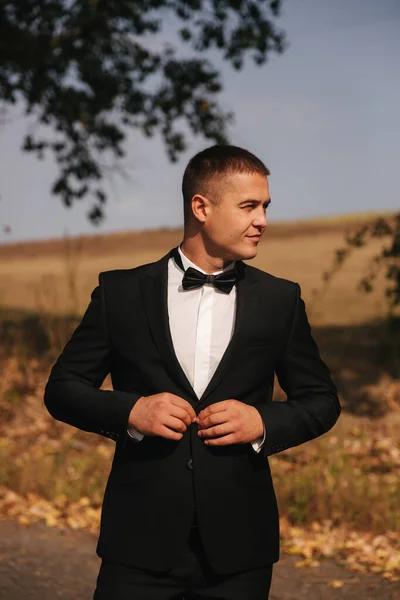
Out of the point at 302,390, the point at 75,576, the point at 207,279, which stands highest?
the point at 207,279

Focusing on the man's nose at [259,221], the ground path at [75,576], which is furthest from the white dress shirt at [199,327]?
the ground path at [75,576]

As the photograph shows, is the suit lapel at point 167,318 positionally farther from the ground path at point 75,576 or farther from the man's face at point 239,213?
the ground path at point 75,576

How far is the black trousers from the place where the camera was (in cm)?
310

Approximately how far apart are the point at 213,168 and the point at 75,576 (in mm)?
3860

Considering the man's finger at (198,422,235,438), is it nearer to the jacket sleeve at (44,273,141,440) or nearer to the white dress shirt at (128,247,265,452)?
the white dress shirt at (128,247,265,452)

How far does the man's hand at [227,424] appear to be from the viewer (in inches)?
117

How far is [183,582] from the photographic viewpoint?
3.12 m

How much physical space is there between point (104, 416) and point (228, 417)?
1.42ft

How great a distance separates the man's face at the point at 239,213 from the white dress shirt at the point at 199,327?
0.17 m

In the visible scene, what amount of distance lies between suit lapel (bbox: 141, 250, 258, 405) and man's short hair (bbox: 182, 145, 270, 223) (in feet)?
0.83

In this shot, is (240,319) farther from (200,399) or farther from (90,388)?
(90,388)

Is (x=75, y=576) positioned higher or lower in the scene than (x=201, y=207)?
lower

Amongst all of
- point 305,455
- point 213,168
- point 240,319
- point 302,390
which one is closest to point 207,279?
point 240,319

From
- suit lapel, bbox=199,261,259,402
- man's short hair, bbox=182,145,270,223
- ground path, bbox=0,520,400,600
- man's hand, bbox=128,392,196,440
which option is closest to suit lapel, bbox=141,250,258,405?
suit lapel, bbox=199,261,259,402
